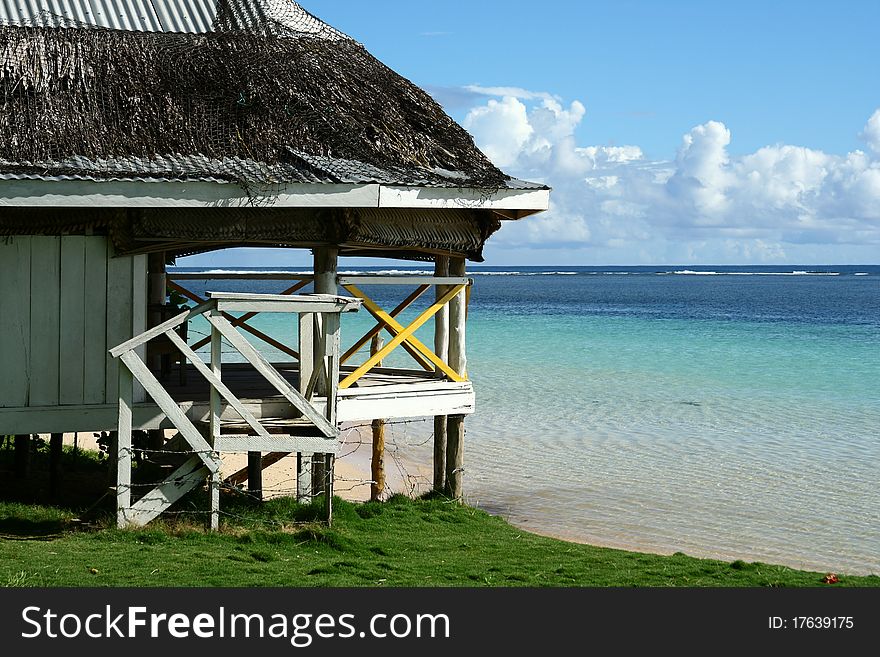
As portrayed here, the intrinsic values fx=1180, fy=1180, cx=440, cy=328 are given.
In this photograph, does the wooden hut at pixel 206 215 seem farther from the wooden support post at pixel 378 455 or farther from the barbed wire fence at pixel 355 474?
the wooden support post at pixel 378 455

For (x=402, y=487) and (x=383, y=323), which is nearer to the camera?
(x=383, y=323)

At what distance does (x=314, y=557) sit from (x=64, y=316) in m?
3.38

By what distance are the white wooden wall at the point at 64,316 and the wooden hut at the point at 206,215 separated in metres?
0.01

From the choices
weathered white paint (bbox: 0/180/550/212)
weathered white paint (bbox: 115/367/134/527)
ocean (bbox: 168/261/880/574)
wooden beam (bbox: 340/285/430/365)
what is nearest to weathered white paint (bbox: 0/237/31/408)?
weathered white paint (bbox: 0/180/550/212)

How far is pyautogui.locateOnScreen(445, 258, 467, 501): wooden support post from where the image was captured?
1276 cm

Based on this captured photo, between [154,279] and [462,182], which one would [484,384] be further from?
[462,182]

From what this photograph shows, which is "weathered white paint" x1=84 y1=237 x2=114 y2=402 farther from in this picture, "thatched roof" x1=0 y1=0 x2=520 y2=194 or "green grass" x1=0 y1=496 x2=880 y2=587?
"green grass" x1=0 y1=496 x2=880 y2=587

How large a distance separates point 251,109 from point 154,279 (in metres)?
2.73

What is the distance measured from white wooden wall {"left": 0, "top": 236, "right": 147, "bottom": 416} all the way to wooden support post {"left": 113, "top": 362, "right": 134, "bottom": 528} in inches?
26.3

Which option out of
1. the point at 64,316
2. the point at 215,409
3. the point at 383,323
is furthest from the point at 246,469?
the point at 215,409

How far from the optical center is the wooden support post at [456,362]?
1276cm

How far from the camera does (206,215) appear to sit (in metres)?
11.1

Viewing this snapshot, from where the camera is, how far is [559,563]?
10.6 m

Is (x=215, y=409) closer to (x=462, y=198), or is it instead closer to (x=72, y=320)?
(x=72, y=320)
